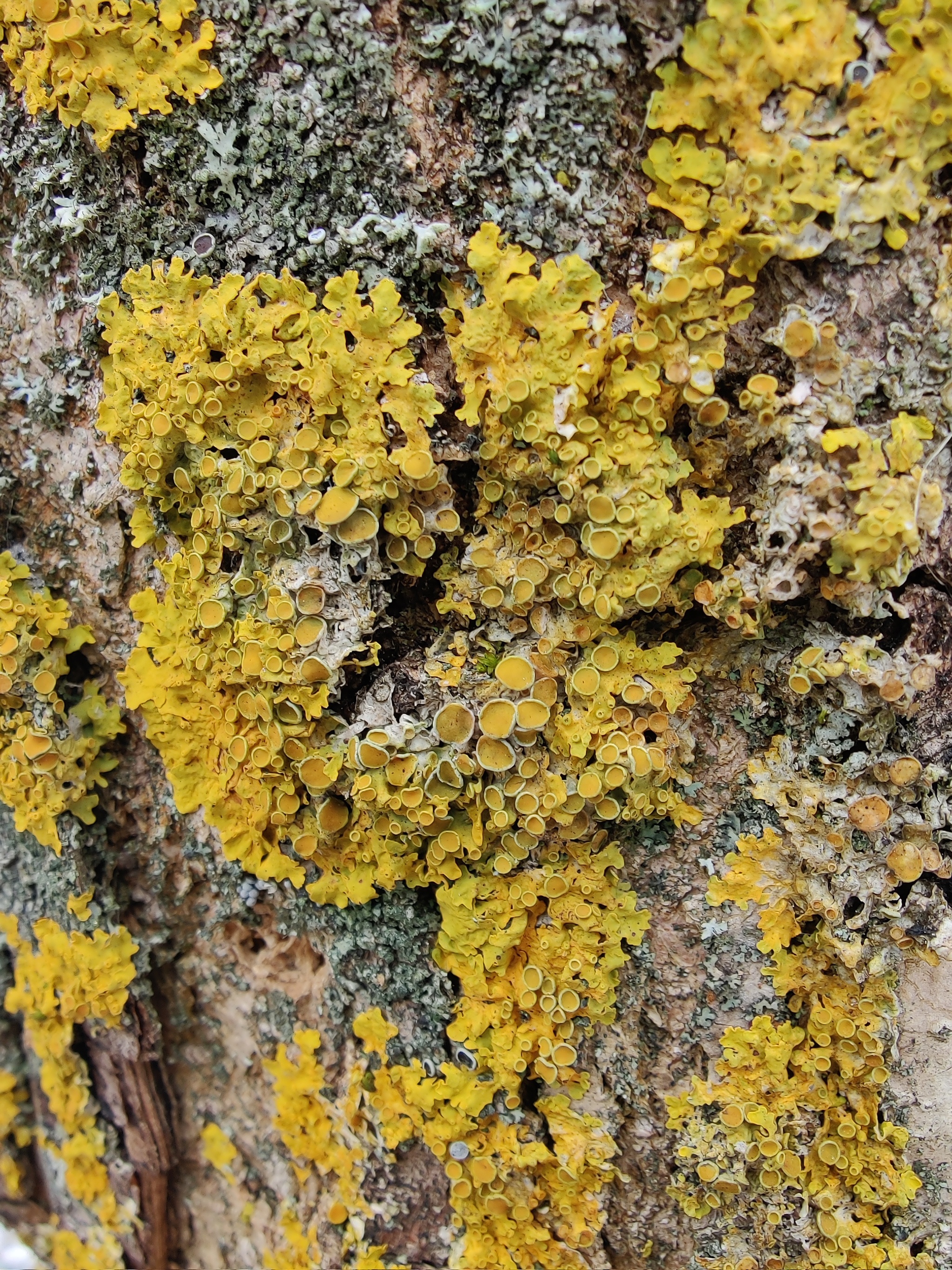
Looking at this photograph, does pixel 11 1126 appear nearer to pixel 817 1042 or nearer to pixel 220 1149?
pixel 220 1149

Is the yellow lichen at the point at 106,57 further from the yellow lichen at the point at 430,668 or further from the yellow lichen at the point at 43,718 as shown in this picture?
the yellow lichen at the point at 43,718

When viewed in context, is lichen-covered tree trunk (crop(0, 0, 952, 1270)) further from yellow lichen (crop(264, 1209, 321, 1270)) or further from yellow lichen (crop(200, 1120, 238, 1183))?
yellow lichen (crop(200, 1120, 238, 1183))

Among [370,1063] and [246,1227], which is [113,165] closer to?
[370,1063]

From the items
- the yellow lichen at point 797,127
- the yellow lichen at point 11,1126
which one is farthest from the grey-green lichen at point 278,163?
the yellow lichen at point 11,1126

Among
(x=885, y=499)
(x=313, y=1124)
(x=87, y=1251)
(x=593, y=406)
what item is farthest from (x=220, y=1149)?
(x=885, y=499)

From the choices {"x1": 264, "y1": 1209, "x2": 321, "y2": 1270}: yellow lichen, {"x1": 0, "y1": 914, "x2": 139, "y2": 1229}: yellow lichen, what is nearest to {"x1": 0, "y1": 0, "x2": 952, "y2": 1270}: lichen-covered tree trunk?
{"x1": 264, "y1": 1209, "x2": 321, "y2": 1270}: yellow lichen

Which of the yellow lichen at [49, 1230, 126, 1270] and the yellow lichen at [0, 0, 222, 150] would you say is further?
the yellow lichen at [49, 1230, 126, 1270]

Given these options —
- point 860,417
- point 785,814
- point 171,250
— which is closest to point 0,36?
A: point 171,250
